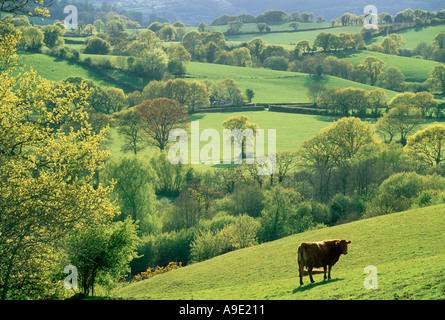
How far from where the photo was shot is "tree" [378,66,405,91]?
163 metres

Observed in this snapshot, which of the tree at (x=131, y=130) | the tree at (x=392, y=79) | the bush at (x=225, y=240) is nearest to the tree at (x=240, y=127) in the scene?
the tree at (x=131, y=130)

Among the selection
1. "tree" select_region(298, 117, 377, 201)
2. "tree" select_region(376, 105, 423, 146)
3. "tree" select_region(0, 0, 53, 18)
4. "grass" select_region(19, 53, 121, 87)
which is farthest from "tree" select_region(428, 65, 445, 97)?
"tree" select_region(0, 0, 53, 18)

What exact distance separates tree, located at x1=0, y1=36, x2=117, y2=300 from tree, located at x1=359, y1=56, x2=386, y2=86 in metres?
164

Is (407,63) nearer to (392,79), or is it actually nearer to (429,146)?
(392,79)

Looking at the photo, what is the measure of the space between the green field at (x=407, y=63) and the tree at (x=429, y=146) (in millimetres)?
90044

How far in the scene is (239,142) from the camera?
4122 inches

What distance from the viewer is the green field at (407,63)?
171625mm

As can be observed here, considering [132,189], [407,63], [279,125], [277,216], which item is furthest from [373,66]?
[132,189]

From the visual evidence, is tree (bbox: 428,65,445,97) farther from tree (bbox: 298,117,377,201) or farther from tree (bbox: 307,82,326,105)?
tree (bbox: 298,117,377,201)

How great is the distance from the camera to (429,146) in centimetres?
8694

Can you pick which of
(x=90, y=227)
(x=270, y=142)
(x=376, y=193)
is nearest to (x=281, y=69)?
(x=270, y=142)

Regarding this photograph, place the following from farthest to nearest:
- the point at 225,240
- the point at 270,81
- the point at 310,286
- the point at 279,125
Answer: the point at 270,81
the point at 279,125
the point at 225,240
the point at 310,286

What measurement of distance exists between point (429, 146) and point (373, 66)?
94.2 meters
